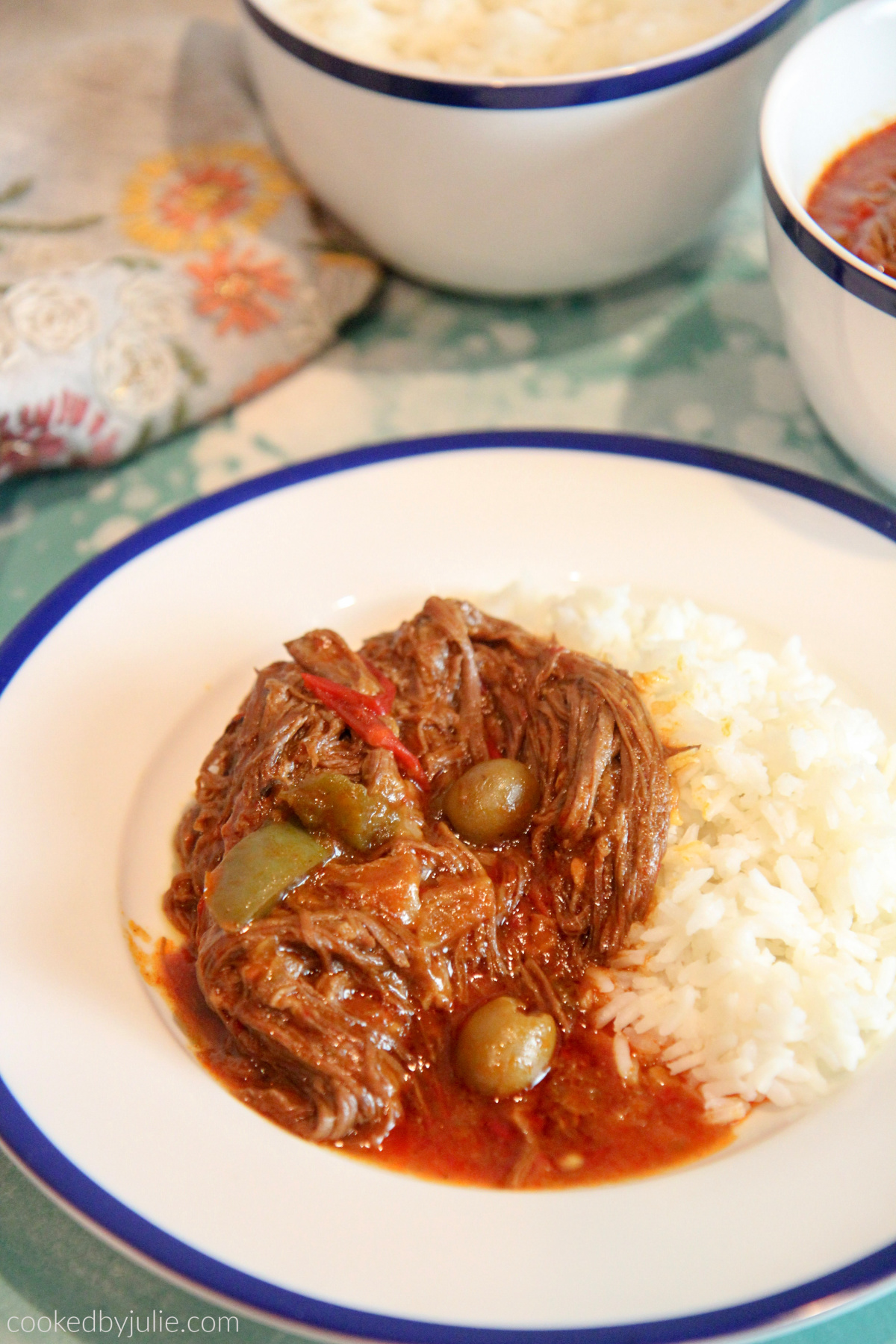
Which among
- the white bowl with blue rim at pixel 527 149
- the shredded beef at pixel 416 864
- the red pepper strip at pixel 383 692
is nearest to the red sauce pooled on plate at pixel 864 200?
the white bowl with blue rim at pixel 527 149

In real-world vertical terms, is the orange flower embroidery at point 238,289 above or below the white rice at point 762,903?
above

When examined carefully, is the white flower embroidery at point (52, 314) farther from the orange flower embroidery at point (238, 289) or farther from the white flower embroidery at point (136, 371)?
the orange flower embroidery at point (238, 289)

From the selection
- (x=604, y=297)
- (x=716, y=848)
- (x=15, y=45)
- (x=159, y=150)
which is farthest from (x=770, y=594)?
(x=15, y=45)

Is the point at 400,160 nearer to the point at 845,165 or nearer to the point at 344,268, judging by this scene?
the point at 344,268

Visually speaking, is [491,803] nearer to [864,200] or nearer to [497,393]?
[497,393]

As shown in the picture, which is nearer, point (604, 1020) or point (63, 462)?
point (604, 1020)

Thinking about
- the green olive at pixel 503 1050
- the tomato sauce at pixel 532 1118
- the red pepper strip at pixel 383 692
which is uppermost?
the red pepper strip at pixel 383 692

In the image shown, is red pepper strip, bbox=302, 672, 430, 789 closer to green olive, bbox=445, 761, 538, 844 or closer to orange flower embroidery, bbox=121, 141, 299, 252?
green olive, bbox=445, 761, 538, 844
